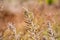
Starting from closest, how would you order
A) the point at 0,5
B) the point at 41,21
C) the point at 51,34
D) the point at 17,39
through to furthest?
the point at 51,34, the point at 17,39, the point at 0,5, the point at 41,21

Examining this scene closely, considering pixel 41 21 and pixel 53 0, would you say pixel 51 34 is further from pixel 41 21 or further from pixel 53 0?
pixel 53 0

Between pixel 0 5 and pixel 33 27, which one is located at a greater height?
pixel 0 5

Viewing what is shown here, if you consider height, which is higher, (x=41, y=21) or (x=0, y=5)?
(x=0, y=5)

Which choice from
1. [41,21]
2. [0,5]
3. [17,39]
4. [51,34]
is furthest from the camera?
[41,21]

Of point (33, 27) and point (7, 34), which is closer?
point (33, 27)

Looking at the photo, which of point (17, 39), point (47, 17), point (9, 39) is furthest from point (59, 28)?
point (17, 39)

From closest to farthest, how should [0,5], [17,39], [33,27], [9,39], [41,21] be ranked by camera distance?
[33,27]
[17,39]
[9,39]
[0,5]
[41,21]

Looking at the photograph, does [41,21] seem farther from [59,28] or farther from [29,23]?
[29,23]

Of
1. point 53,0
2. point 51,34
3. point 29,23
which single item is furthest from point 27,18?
point 53,0

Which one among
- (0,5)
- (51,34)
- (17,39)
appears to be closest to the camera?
(51,34)

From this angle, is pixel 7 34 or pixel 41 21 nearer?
pixel 7 34
